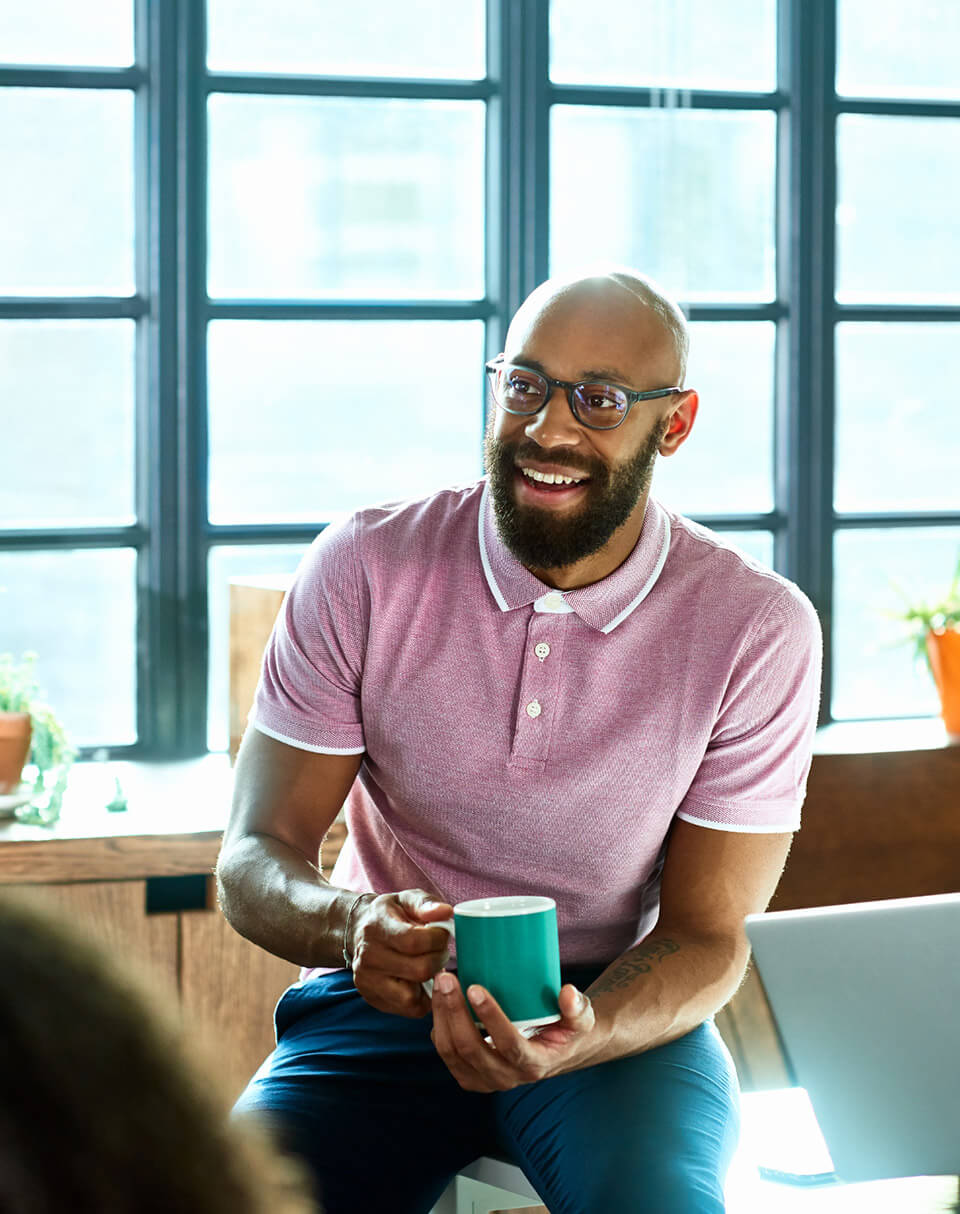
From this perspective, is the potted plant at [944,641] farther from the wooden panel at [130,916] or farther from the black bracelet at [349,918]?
the black bracelet at [349,918]

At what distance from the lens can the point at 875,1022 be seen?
1.15m

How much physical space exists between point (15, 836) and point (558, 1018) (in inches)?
50.8

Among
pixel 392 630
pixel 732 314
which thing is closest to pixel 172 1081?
pixel 392 630

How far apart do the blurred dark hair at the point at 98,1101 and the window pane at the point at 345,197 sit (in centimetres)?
264

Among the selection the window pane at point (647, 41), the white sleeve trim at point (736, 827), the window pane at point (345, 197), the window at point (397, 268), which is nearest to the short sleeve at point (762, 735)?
the white sleeve trim at point (736, 827)

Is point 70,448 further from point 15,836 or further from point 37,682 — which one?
point 15,836

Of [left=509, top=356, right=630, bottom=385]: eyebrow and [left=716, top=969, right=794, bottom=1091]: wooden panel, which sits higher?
[left=509, top=356, right=630, bottom=385]: eyebrow

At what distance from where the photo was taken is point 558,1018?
138 centimetres

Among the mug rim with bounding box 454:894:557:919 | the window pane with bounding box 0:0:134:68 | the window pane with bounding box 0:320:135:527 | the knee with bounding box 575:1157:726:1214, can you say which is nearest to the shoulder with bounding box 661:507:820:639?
the mug rim with bounding box 454:894:557:919

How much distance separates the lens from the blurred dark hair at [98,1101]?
0.31 meters

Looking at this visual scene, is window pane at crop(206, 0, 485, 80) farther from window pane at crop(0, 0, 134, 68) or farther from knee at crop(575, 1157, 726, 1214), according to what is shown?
knee at crop(575, 1157, 726, 1214)

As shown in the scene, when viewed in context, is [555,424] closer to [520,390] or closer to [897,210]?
[520,390]

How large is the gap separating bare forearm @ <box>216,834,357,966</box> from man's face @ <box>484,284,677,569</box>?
458mm

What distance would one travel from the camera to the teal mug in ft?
4.34
